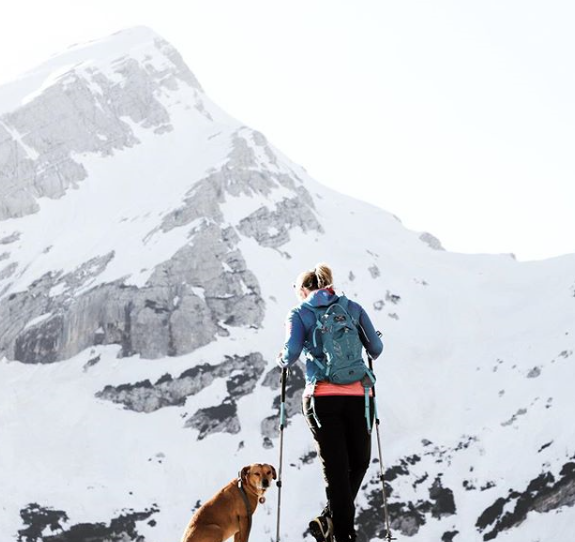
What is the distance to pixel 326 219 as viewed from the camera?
197500 mm

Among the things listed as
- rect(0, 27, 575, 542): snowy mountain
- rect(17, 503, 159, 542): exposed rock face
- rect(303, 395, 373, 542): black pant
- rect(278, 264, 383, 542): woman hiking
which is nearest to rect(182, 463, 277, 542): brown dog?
rect(278, 264, 383, 542): woman hiking

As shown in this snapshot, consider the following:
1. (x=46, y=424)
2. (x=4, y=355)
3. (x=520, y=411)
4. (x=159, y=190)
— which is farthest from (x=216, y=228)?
(x=520, y=411)

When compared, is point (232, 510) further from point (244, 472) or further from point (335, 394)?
point (335, 394)

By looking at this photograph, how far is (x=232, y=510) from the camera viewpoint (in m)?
9.99

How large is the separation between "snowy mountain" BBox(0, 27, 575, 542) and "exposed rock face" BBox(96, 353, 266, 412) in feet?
1.10

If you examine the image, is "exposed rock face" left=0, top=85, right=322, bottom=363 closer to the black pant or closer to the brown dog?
the brown dog

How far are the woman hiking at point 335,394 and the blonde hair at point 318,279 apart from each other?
0.26 m

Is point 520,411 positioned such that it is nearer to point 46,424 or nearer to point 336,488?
point 46,424

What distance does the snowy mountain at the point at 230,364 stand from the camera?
361 ft

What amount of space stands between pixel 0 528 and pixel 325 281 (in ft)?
354

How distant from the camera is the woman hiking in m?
9.22

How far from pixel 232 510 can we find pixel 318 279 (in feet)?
9.57

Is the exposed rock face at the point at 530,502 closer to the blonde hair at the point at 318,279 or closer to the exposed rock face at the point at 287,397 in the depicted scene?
the exposed rock face at the point at 287,397

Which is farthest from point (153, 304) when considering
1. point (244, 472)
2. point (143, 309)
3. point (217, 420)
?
point (244, 472)
